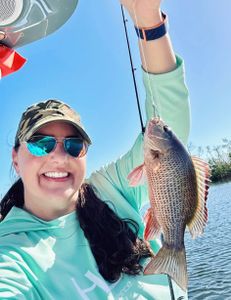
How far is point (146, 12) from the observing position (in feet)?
6.51

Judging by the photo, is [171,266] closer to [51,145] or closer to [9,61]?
[51,145]

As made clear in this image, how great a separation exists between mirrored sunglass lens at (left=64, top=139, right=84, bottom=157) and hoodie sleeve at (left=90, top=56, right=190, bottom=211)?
10.8 inches

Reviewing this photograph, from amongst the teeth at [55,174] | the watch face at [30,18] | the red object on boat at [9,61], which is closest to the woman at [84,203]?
the teeth at [55,174]

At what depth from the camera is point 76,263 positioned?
178 centimetres

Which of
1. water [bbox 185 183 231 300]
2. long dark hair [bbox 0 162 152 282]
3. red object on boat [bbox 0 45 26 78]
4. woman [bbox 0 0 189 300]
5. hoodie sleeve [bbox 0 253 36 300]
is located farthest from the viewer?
water [bbox 185 183 231 300]

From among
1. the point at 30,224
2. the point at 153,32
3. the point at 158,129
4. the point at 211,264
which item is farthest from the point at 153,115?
the point at 211,264

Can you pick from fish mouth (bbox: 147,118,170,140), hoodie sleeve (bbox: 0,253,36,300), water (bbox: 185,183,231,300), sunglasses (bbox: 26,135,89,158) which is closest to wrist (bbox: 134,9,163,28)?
fish mouth (bbox: 147,118,170,140)

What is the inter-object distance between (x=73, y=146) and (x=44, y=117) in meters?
0.25

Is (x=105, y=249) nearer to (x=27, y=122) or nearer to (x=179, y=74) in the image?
(x=27, y=122)

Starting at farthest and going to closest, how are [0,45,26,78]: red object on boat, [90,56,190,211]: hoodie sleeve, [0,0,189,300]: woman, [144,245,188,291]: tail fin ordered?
[0,45,26,78]: red object on boat, [90,56,190,211]: hoodie sleeve, [0,0,189,300]: woman, [144,245,188,291]: tail fin

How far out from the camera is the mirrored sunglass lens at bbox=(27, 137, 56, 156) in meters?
1.91

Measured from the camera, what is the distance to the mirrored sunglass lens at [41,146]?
1913 millimetres

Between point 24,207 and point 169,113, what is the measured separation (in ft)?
3.60

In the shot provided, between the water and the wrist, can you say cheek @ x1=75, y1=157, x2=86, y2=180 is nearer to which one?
the wrist
